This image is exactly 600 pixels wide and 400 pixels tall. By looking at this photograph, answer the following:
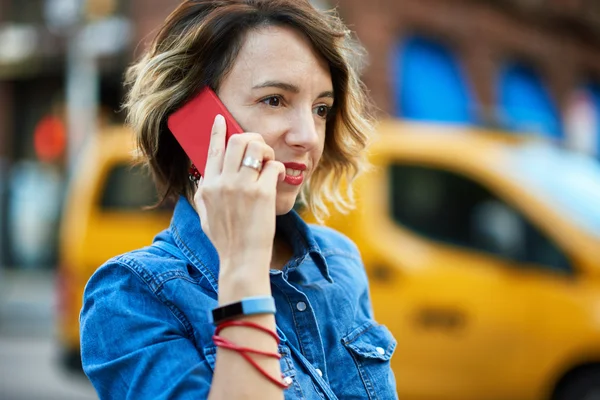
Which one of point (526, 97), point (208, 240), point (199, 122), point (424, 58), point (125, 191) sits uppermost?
point (424, 58)

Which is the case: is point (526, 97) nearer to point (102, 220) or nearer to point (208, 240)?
point (102, 220)

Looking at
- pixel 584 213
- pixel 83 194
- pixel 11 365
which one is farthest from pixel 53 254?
pixel 584 213

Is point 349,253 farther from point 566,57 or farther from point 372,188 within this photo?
point 566,57

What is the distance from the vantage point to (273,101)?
183 cm

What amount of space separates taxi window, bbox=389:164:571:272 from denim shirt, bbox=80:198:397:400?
122 inches

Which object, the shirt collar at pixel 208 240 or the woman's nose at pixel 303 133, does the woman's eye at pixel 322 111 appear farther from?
the shirt collar at pixel 208 240

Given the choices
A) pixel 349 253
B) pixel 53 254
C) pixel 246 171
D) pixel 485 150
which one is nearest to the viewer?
pixel 246 171

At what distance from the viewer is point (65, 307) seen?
6480mm

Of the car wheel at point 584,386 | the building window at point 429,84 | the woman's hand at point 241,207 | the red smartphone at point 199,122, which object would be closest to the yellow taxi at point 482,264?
the car wheel at point 584,386

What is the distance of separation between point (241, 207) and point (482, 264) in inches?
147

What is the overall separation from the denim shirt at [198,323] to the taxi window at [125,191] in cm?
451

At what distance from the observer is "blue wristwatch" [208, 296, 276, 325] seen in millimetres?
1556

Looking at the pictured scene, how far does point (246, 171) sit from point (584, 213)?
382 centimetres

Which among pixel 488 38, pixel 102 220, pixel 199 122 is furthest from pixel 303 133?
pixel 488 38
